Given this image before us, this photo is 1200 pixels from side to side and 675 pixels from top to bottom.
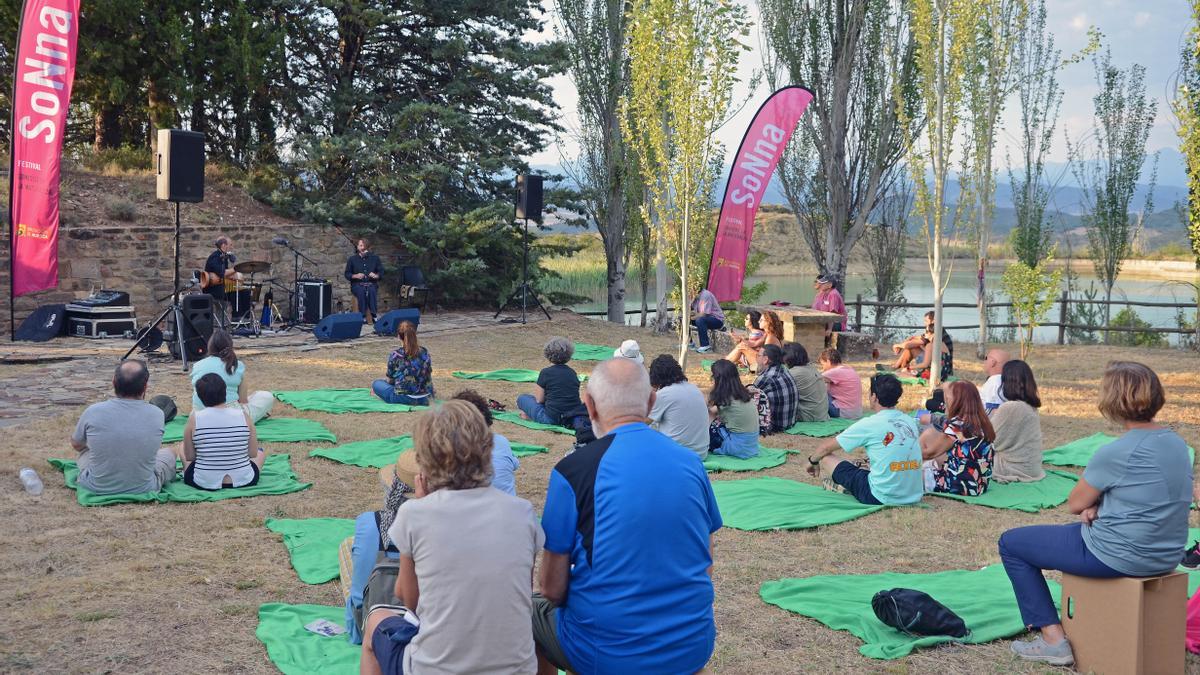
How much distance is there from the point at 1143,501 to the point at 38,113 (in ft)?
38.1

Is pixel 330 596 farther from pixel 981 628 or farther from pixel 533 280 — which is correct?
pixel 533 280

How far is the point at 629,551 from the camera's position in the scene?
2.47 m

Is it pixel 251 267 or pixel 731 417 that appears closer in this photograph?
pixel 731 417

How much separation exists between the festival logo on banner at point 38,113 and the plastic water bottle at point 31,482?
6739 millimetres

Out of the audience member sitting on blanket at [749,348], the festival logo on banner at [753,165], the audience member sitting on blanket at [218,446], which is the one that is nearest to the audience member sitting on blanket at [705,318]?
the festival logo on banner at [753,165]

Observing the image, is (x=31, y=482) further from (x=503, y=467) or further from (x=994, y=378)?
→ (x=994, y=378)

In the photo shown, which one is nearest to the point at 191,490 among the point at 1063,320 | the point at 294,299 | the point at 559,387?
the point at 559,387

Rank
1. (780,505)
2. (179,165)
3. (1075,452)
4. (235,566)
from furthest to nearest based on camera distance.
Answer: (179,165) < (1075,452) < (780,505) < (235,566)

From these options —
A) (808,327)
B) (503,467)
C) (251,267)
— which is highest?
(251,267)

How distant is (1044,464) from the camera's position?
739 centimetres

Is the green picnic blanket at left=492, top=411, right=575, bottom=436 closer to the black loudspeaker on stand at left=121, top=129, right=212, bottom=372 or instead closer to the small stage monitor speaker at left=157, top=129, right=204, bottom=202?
the black loudspeaker on stand at left=121, top=129, right=212, bottom=372

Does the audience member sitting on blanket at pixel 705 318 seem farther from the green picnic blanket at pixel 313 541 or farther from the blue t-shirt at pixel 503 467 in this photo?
the blue t-shirt at pixel 503 467

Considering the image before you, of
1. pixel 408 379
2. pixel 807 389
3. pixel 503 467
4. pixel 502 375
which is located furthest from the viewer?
pixel 502 375

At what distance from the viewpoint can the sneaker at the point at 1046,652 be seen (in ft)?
11.8
